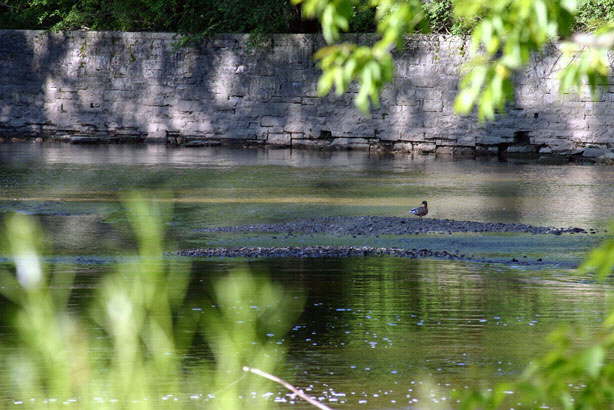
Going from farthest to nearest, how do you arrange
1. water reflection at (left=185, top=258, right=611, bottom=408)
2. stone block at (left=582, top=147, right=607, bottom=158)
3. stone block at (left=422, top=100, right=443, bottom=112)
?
1. stone block at (left=422, top=100, right=443, bottom=112)
2. stone block at (left=582, top=147, right=607, bottom=158)
3. water reflection at (left=185, top=258, right=611, bottom=408)

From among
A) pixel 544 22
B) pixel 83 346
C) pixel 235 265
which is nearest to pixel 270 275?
pixel 235 265

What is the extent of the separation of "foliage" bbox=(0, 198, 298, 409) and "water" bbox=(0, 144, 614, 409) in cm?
18

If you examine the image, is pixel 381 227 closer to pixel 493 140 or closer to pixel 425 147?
pixel 493 140

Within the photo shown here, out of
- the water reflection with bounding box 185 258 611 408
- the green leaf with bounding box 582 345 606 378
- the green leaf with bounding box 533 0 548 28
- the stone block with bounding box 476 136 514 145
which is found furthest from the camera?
the stone block with bounding box 476 136 514 145

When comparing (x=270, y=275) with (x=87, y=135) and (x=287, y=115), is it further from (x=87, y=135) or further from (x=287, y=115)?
(x=87, y=135)

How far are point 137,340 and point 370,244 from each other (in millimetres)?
4830

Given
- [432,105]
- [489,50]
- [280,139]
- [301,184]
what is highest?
[489,50]

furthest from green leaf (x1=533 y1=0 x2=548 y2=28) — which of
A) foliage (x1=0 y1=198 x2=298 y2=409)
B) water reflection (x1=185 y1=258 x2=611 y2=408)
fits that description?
water reflection (x1=185 y1=258 x2=611 y2=408)

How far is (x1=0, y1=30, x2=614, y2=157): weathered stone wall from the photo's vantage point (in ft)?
76.0

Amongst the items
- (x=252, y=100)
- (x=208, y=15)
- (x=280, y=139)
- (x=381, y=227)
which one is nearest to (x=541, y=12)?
(x=381, y=227)

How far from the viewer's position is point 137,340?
6953 mm

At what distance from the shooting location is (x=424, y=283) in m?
9.37

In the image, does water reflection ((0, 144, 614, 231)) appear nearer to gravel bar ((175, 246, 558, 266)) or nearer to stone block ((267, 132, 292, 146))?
stone block ((267, 132, 292, 146))

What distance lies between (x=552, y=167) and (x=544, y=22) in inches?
726
